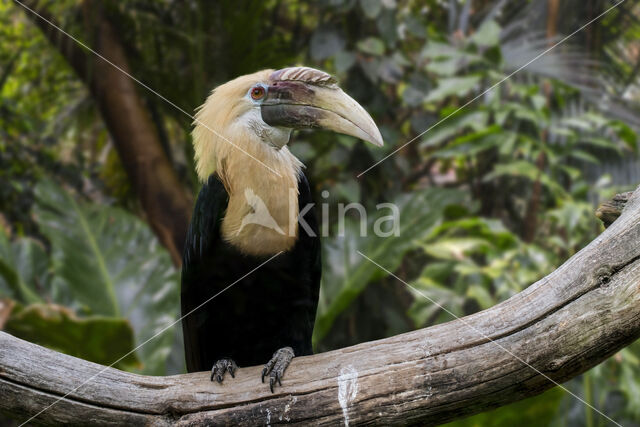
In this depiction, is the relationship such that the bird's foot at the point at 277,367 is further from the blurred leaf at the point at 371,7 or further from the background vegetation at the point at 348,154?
the blurred leaf at the point at 371,7

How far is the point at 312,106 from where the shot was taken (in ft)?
5.98

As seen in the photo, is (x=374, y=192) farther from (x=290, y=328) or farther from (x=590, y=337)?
(x=590, y=337)

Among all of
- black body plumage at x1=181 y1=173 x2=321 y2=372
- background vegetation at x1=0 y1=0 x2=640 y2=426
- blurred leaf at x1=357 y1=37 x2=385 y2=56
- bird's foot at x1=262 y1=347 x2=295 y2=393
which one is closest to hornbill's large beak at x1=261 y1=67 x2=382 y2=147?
black body plumage at x1=181 y1=173 x2=321 y2=372

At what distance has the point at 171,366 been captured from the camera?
3.38 m

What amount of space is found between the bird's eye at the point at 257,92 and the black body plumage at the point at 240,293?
0.27 metres

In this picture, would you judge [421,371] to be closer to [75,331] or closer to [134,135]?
[75,331]

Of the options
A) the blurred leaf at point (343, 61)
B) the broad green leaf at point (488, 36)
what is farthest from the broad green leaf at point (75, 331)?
the broad green leaf at point (488, 36)

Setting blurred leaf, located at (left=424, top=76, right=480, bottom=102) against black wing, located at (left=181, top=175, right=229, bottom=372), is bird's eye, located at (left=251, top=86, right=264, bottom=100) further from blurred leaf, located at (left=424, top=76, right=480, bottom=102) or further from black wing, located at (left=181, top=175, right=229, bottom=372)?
blurred leaf, located at (left=424, top=76, right=480, bottom=102)

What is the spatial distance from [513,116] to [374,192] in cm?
98

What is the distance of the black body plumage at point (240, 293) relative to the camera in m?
1.86

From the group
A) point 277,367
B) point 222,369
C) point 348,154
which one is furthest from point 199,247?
point 348,154

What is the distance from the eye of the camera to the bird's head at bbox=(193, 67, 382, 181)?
1.78m

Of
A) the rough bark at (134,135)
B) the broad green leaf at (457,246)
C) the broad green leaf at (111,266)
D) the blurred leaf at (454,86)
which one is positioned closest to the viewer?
the broad green leaf at (457,246)

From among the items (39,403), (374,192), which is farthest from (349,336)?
(39,403)
